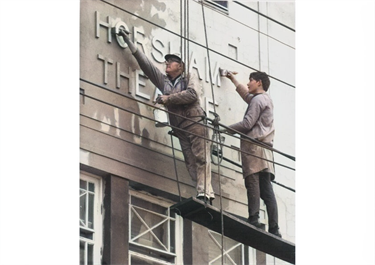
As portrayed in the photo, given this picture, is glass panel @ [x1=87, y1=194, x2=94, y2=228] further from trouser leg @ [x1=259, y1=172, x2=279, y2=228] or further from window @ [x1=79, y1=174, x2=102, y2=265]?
trouser leg @ [x1=259, y1=172, x2=279, y2=228]

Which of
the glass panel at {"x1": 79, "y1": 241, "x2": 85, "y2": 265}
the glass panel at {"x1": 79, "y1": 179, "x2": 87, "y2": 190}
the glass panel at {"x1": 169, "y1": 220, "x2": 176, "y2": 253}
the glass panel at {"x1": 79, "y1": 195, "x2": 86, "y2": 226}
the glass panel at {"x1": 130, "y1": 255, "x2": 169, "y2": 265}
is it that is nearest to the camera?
the glass panel at {"x1": 79, "y1": 241, "x2": 85, "y2": 265}

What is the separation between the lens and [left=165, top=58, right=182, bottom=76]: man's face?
31.8ft

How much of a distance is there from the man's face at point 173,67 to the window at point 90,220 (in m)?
0.92

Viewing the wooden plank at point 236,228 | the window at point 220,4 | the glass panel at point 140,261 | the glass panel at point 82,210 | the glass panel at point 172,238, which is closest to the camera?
the glass panel at point 82,210

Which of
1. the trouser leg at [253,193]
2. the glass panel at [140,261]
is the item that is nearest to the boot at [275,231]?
the trouser leg at [253,193]

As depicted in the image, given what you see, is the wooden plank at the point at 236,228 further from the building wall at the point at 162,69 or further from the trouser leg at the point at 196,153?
the trouser leg at the point at 196,153

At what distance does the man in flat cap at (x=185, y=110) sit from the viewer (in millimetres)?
9570

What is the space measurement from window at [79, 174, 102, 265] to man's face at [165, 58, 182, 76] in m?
0.92

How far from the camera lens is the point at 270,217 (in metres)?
9.89

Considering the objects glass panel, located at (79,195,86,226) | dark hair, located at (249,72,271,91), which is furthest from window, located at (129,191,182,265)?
dark hair, located at (249,72,271,91)

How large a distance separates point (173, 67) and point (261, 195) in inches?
40.5

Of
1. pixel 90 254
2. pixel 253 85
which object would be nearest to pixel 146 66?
pixel 253 85
